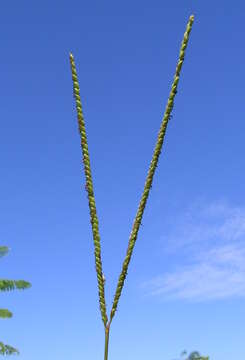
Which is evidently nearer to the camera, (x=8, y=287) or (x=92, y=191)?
(x=92, y=191)

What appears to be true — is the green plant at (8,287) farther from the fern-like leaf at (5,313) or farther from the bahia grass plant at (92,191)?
the bahia grass plant at (92,191)

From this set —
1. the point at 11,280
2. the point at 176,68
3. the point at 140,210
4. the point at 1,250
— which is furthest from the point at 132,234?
the point at 1,250

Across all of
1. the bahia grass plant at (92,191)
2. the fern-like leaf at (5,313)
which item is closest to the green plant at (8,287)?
the fern-like leaf at (5,313)

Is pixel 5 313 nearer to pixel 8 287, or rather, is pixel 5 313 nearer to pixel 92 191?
pixel 8 287

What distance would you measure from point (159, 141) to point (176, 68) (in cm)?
26

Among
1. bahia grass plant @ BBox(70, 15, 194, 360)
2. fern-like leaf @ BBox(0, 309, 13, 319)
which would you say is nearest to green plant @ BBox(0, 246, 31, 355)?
fern-like leaf @ BBox(0, 309, 13, 319)

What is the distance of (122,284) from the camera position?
216 centimetres

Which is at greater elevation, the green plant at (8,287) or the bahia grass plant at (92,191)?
the green plant at (8,287)

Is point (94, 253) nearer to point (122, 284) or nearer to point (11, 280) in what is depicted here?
point (122, 284)

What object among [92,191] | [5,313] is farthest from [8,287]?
[92,191]

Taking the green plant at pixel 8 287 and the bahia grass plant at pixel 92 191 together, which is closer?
the bahia grass plant at pixel 92 191

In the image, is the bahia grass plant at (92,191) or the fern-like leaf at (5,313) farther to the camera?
the fern-like leaf at (5,313)

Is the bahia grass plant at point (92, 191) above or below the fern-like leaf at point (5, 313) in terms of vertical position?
below

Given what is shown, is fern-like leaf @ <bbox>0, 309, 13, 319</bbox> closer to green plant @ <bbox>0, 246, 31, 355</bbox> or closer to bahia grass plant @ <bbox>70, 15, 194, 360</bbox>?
green plant @ <bbox>0, 246, 31, 355</bbox>
